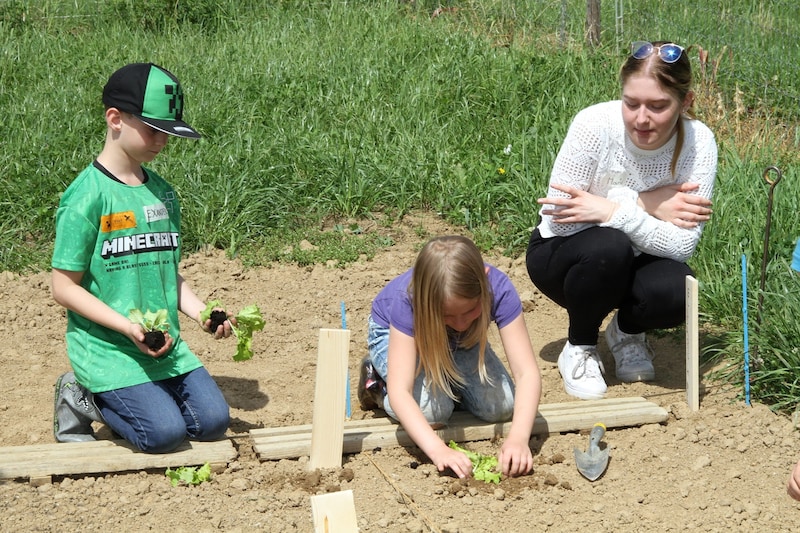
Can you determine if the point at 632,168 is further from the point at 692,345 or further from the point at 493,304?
the point at 493,304

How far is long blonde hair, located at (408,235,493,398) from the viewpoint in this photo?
311 cm

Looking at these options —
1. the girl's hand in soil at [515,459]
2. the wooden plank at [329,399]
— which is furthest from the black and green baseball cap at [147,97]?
the girl's hand in soil at [515,459]

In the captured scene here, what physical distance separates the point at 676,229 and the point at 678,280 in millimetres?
213

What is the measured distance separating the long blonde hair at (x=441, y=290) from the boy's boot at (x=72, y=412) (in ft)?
3.87

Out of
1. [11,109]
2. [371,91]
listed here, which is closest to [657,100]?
[371,91]

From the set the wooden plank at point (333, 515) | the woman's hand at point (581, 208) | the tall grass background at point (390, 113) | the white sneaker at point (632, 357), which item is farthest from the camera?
the tall grass background at point (390, 113)

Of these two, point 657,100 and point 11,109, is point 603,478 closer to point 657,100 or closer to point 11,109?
point 657,100

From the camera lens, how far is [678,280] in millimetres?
3955

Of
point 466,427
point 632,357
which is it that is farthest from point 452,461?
point 632,357

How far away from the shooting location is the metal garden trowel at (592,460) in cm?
335

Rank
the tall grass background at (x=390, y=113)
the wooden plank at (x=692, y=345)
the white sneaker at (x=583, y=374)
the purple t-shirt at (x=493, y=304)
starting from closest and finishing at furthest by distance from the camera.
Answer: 1. the purple t-shirt at (x=493, y=304)
2. the wooden plank at (x=692, y=345)
3. the white sneaker at (x=583, y=374)
4. the tall grass background at (x=390, y=113)

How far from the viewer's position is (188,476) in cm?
328

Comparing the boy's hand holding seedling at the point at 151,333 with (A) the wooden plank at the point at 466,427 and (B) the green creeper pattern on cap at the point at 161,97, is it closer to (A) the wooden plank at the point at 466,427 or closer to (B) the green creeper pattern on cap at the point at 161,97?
(A) the wooden plank at the point at 466,427

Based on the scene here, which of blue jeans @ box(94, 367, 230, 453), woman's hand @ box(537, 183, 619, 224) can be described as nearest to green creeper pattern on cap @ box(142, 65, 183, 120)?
blue jeans @ box(94, 367, 230, 453)
